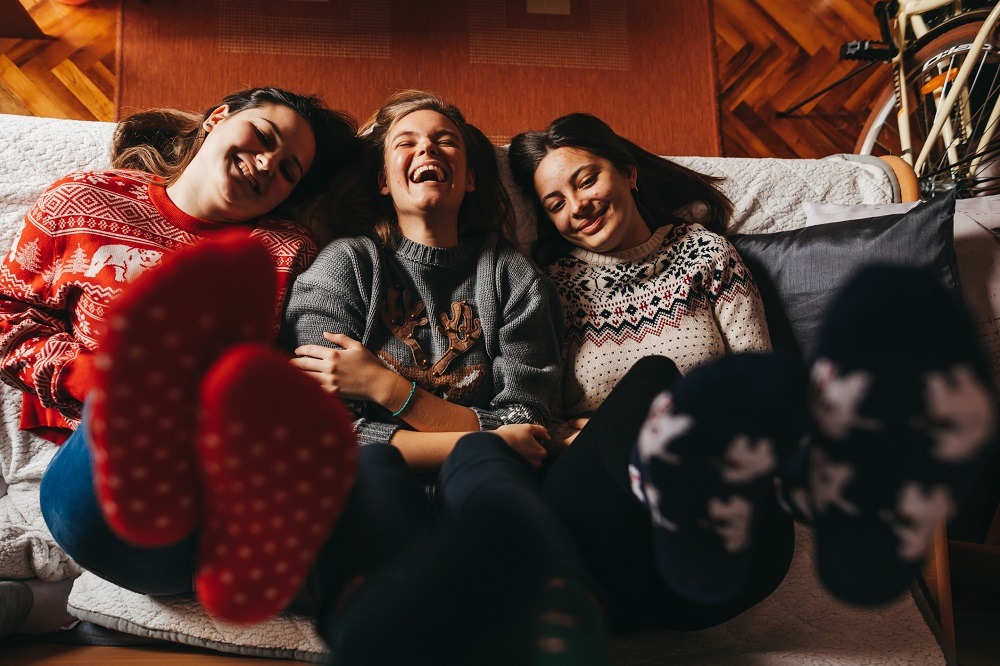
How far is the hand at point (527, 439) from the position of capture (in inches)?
35.4

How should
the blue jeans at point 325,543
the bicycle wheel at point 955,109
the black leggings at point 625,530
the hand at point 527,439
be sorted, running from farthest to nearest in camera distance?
the bicycle wheel at point 955,109 < the hand at point 527,439 < the black leggings at point 625,530 < the blue jeans at point 325,543

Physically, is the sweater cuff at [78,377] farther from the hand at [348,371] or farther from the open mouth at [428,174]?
the open mouth at [428,174]

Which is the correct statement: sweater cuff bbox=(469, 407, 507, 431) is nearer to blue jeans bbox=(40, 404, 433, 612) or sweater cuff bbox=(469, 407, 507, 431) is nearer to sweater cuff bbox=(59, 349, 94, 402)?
blue jeans bbox=(40, 404, 433, 612)

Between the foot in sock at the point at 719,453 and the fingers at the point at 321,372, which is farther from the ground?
the fingers at the point at 321,372

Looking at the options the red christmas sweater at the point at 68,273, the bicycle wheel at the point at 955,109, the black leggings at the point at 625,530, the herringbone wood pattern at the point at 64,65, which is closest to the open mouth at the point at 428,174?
the red christmas sweater at the point at 68,273

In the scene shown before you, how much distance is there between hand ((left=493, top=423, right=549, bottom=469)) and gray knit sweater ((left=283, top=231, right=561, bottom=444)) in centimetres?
5

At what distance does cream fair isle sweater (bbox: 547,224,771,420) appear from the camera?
1.09m

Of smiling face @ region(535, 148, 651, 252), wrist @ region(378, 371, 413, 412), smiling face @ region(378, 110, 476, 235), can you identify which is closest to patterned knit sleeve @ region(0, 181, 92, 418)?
wrist @ region(378, 371, 413, 412)

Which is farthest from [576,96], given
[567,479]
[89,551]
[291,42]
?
[89,551]

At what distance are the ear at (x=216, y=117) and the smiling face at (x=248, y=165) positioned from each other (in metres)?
0.04

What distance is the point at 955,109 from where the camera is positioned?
6.53ft

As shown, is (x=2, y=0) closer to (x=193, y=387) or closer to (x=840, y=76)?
(x=193, y=387)

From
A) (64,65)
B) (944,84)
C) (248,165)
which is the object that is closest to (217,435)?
(248,165)

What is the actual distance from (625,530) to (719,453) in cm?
24
